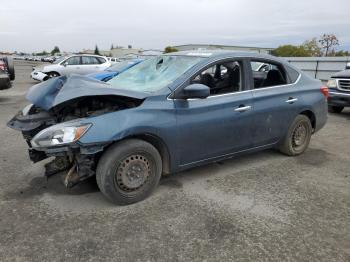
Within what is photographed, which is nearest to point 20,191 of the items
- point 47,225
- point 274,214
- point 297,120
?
point 47,225

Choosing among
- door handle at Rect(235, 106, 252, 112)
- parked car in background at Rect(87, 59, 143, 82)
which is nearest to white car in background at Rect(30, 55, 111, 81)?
parked car in background at Rect(87, 59, 143, 82)

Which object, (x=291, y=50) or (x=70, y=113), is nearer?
(x=70, y=113)

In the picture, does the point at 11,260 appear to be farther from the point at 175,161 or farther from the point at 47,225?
the point at 175,161

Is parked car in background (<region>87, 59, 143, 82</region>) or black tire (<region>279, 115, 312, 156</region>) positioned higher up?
parked car in background (<region>87, 59, 143, 82</region>)

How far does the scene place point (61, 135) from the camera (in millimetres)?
3502

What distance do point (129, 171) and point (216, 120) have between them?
123 centimetres

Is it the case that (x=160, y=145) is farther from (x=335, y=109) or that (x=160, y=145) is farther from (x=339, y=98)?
(x=335, y=109)

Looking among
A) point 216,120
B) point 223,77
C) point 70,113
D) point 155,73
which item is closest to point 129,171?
point 70,113

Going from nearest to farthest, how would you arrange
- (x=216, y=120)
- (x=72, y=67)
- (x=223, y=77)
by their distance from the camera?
1. (x=216, y=120)
2. (x=223, y=77)
3. (x=72, y=67)

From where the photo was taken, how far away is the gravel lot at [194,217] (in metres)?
2.99

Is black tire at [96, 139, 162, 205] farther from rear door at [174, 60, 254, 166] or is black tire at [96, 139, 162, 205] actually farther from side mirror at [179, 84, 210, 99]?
side mirror at [179, 84, 210, 99]

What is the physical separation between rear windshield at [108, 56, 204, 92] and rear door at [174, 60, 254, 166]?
0.24 metres

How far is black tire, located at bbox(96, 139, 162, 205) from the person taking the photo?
11.9 ft

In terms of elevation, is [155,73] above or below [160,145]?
Answer: above
